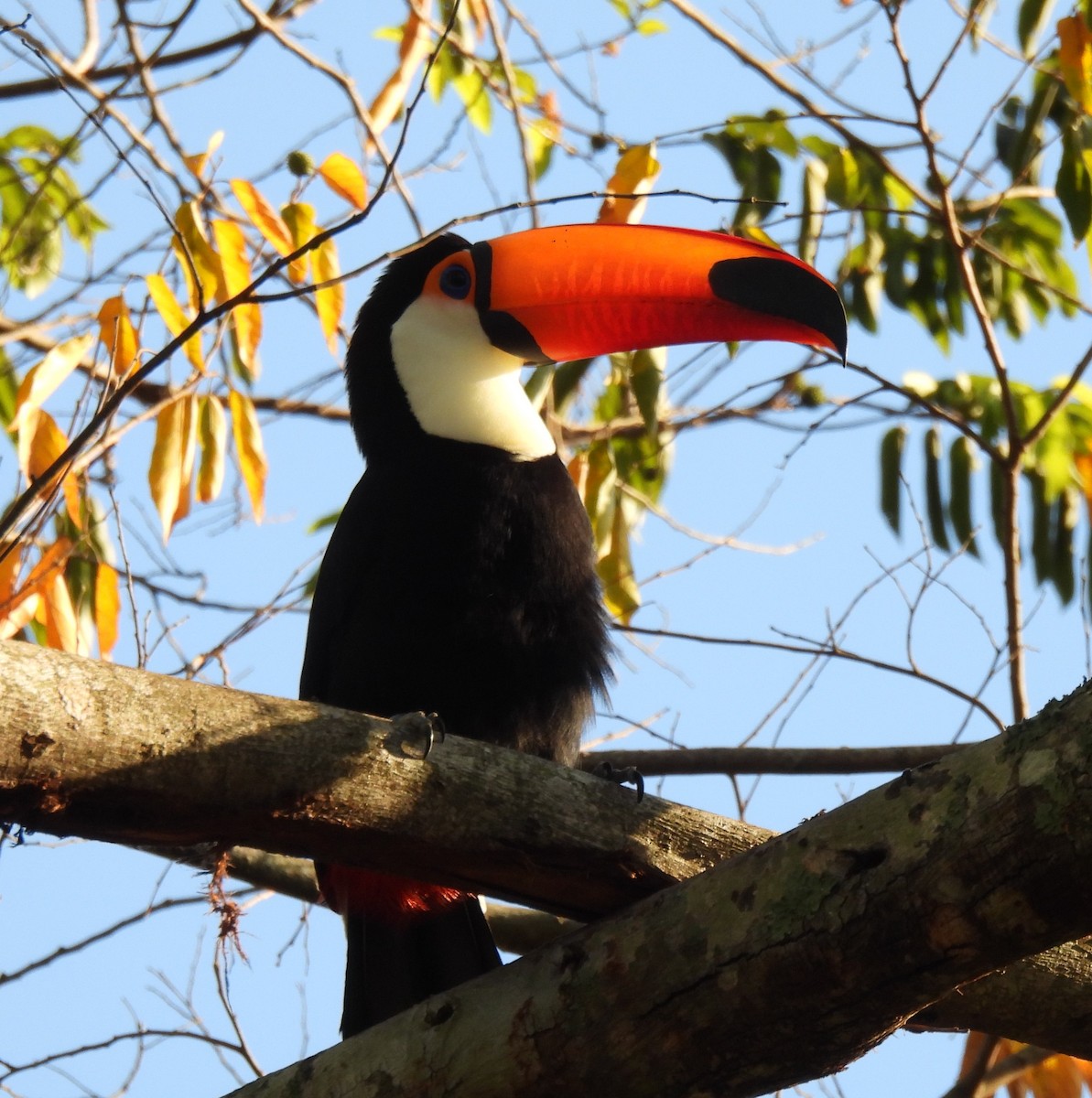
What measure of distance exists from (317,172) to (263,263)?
0.61m

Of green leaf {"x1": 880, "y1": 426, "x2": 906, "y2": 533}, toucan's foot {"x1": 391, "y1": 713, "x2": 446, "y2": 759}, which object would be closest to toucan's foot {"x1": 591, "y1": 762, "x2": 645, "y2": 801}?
toucan's foot {"x1": 391, "y1": 713, "x2": 446, "y2": 759}

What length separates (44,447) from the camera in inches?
146

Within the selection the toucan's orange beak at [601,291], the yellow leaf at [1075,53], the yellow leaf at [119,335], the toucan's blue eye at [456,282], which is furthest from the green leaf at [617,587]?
the yellow leaf at [1075,53]

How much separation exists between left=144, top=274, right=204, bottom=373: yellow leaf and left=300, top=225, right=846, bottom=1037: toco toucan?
23.1 inches

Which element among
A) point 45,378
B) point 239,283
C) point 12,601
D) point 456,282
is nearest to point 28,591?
point 12,601

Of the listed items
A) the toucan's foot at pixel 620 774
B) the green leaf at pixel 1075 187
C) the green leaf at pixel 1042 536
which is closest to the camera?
the toucan's foot at pixel 620 774

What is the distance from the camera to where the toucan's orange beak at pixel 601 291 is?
4531 mm

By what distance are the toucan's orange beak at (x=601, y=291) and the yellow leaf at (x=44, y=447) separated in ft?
4.92

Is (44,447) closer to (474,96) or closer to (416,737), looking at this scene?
(416,737)

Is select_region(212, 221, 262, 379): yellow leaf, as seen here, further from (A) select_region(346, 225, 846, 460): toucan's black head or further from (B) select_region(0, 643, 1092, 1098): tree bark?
(B) select_region(0, 643, 1092, 1098): tree bark

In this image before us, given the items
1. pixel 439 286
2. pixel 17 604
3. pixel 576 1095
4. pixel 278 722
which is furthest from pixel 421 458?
pixel 576 1095

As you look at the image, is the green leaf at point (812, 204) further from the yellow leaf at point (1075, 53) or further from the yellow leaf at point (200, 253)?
the yellow leaf at point (200, 253)

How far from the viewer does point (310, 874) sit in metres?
4.15

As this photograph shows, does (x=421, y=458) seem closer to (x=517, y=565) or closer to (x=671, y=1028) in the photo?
(x=517, y=565)
